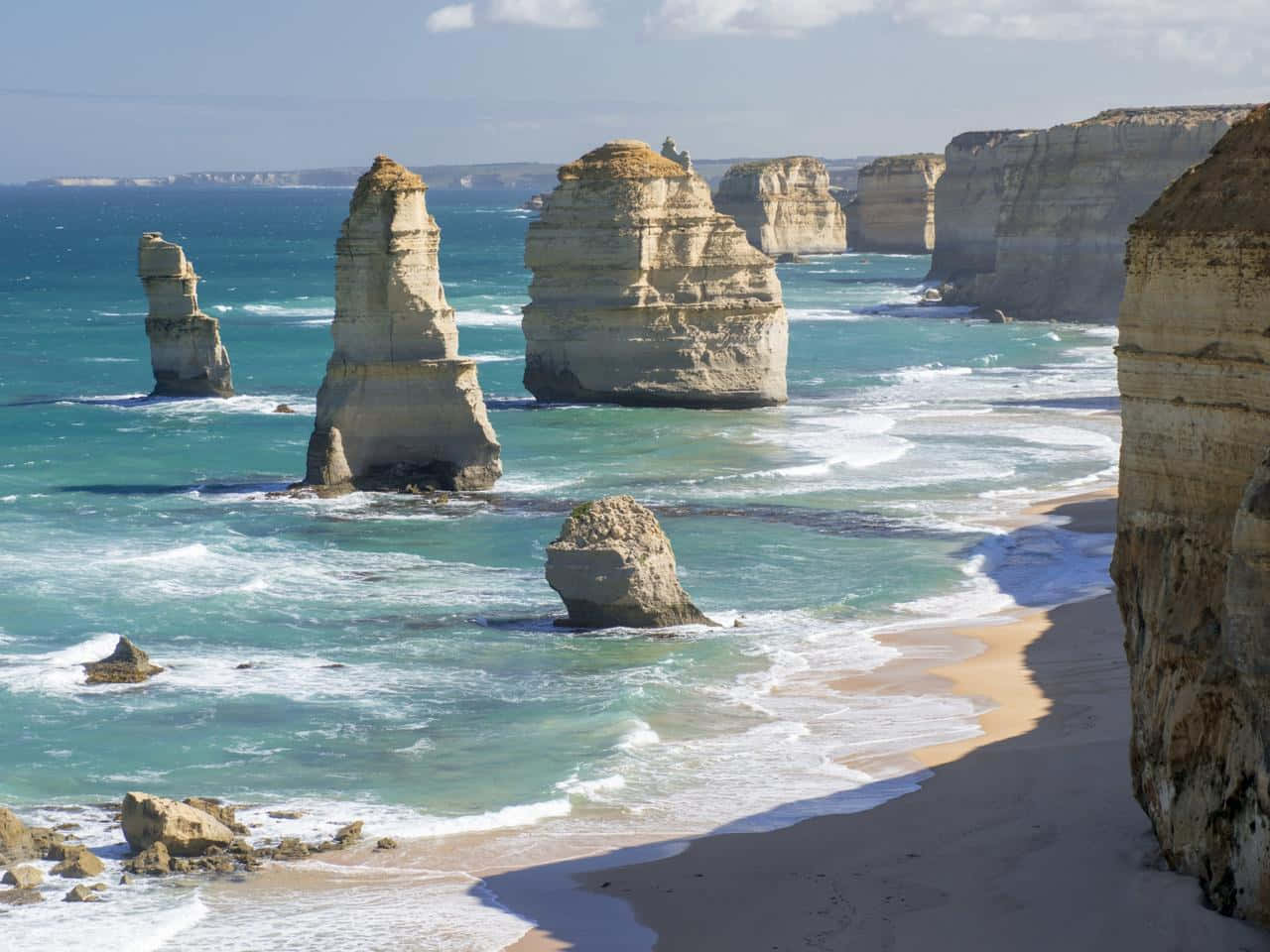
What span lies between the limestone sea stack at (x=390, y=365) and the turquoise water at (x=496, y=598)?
1.24 m

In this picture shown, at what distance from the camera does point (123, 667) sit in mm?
22094

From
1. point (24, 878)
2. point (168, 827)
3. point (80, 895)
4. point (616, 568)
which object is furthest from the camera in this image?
point (616, 568)

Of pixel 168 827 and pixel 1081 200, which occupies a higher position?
pixel 1081 200

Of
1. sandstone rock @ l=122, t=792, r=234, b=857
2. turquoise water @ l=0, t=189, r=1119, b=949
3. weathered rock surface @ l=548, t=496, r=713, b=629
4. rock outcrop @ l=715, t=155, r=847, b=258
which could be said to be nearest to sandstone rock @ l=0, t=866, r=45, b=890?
sandstone rock @ l=122, t=792, r=234, b=857

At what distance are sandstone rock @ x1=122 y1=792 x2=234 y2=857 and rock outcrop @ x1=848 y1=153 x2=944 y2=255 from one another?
115334mm

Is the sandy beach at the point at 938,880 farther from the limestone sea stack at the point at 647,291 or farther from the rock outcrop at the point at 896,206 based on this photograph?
the rock outcrop at the point at 896,206

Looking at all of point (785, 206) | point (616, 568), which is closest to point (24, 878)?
point (616, 568)

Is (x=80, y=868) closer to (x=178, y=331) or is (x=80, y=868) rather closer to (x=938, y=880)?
(x=938, y=880)

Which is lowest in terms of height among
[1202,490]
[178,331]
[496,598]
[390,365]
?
[496,598]

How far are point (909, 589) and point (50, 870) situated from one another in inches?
581

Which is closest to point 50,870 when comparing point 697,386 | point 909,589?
point 909,589

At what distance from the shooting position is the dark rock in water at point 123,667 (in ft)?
Result: 71.9

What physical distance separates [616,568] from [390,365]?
12.5 metres

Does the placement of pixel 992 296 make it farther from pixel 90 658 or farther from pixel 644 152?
pixel 90 658
